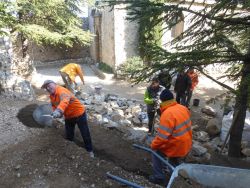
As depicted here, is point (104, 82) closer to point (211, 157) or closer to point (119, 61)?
point (119, 61)

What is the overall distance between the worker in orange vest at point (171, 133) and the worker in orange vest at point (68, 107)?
5.87ft

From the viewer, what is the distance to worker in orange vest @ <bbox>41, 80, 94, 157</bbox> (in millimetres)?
5451

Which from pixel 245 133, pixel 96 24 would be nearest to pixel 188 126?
pixel 245 133

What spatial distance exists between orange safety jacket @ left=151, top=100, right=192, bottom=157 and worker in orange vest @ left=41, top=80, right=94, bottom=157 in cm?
184

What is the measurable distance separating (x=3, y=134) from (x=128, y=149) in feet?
9.56

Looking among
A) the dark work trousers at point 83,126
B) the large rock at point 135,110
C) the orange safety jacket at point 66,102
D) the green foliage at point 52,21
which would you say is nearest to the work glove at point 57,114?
the orange safety jacket at point 66,102

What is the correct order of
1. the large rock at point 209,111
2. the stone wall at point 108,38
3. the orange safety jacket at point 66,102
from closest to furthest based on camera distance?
the orange safety jacket at point 66,102 < the large rock at point 209,111 < the stone wall at point 108,38

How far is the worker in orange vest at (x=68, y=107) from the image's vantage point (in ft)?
17.9

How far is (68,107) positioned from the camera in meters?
5.91

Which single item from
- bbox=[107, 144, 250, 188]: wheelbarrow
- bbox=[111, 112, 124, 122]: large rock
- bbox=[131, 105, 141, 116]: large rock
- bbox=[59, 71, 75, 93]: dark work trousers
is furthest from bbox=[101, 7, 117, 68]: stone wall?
bbox=[107, 144, 250, 188]: wheelbarrow

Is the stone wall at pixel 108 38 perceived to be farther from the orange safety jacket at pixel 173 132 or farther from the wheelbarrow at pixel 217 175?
the wheelbarrow at pixel 217 175

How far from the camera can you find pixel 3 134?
6789 millimetres

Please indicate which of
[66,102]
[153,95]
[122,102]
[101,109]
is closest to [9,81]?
[101,109]

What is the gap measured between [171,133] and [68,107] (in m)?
2.35
